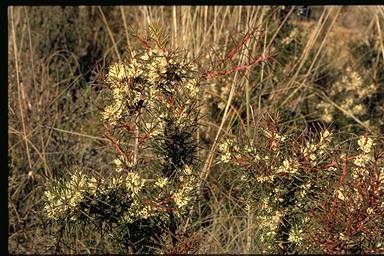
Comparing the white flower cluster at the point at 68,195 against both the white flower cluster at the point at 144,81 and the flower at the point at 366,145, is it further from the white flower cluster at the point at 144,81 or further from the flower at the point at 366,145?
the flower at the point at 366,145

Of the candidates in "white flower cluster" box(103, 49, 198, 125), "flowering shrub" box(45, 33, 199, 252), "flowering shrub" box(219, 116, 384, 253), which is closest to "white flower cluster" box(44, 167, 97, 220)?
"flowering shrub" box(45, 33, 199, 252)

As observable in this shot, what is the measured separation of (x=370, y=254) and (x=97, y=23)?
3.68 m

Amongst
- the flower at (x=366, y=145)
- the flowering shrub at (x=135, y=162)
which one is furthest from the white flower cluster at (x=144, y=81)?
the flower at (x=366, y=145)

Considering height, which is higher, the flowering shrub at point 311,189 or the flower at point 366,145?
the flower at point 366,145

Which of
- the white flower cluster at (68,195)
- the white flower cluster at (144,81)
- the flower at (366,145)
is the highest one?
the white flower cluster at (144,81)

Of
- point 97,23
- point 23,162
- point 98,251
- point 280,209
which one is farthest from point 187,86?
point 97,23

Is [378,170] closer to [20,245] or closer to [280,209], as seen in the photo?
[280,209]

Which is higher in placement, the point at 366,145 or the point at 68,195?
the point at 366,145

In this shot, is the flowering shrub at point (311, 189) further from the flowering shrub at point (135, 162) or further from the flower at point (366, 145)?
the flowering shrub at point (135, 162)

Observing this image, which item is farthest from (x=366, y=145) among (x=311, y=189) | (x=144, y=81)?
(x=144, y=81)

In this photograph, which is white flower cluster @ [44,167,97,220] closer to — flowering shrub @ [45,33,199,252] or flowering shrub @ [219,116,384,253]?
flowering shrub @ [45,33,199,252]

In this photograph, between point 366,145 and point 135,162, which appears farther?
point 135,162

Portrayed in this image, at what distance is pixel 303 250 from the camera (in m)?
1.51

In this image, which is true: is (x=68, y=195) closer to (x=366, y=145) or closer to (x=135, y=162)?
(x=135, y=162)
